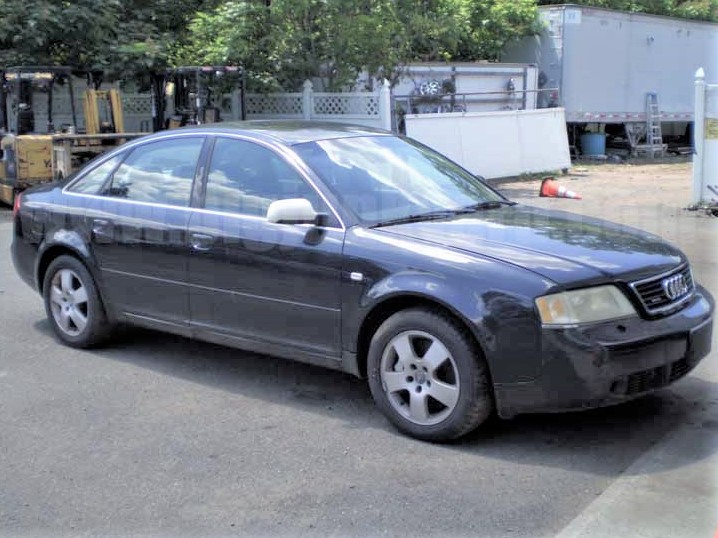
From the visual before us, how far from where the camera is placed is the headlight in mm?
3893

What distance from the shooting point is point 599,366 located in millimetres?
3877

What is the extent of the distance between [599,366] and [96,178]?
378cm

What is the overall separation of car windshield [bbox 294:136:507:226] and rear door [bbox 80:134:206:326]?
3.03 ft

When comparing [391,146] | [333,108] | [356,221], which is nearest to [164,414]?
[356,221]

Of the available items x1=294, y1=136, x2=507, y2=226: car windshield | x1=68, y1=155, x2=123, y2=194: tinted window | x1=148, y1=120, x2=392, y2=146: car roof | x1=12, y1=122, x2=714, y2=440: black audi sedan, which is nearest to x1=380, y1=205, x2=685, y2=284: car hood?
x1=12, y1=122, x2=714, y2=440: black audi sedan

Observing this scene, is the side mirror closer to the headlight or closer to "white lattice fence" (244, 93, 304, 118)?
the headlight

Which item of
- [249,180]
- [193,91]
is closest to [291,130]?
[249,180]

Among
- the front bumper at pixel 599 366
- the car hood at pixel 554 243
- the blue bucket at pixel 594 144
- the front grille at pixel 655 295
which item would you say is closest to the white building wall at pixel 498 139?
the blue bucket at pixel 594 144

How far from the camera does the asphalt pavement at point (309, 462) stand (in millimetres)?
3484

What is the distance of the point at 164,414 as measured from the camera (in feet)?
15.5

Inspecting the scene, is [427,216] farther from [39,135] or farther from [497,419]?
[39,135]

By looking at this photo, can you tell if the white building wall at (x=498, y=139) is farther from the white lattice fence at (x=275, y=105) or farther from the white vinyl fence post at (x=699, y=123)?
the white vinyl fence post at (x=699, y=123)

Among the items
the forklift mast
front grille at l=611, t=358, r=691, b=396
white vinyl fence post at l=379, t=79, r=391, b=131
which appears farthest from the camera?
white vinyl fence post at l=379, t=79, r=391, b=131

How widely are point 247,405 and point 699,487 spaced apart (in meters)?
2.46
